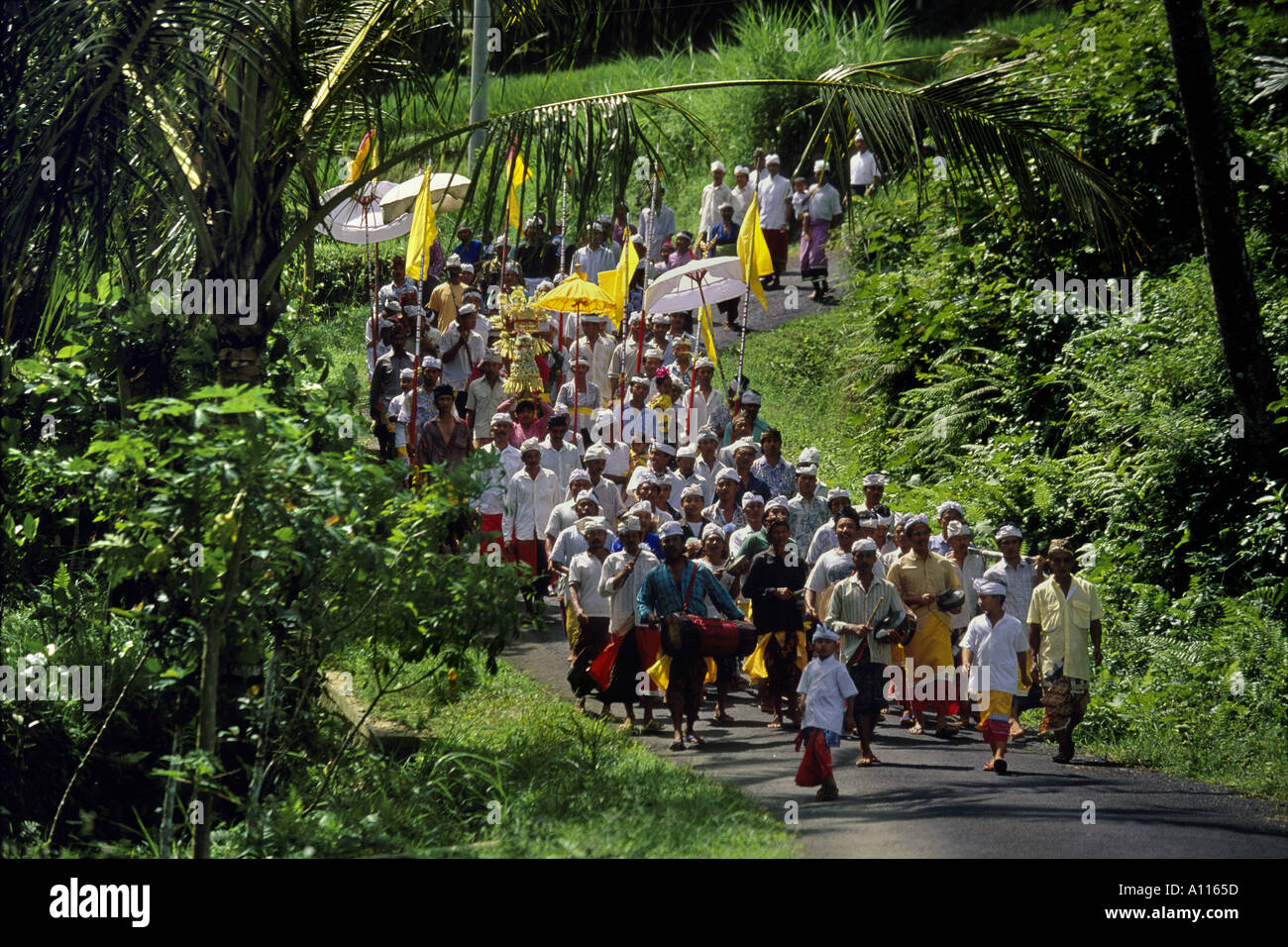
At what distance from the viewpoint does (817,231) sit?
24094 mm

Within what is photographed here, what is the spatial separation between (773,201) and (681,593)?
14660mm

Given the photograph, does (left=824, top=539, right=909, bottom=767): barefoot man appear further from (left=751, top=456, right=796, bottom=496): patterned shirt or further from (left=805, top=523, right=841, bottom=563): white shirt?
(left=751, top=456, right=796, bottom=496): patterned shirt

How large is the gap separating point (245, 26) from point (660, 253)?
14706 millimetres

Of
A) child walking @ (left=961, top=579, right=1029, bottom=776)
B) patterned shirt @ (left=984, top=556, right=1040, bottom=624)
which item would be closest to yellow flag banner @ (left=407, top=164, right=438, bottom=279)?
patterned shirt @ (left=984, top=556, right=1040, bottom=624)

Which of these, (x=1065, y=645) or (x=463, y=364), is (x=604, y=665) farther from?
(x=463, y=364)

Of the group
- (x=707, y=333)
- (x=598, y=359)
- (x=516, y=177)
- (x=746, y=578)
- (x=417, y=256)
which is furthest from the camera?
(x=598, y=359)

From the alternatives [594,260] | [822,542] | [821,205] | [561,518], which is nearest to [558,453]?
[561,518]

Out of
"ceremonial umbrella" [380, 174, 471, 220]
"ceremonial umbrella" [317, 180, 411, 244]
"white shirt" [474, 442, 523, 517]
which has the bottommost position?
"white shirt" [474, 442, 523, 517]

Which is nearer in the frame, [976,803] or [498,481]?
[976,803]

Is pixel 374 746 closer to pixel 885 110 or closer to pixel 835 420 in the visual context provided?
pixel 885 110

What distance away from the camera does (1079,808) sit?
968cm

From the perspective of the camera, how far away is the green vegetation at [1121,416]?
1210 centimetres

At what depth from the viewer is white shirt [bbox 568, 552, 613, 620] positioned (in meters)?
11.9

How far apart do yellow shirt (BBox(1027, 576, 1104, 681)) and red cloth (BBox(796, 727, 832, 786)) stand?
7.91 feet
